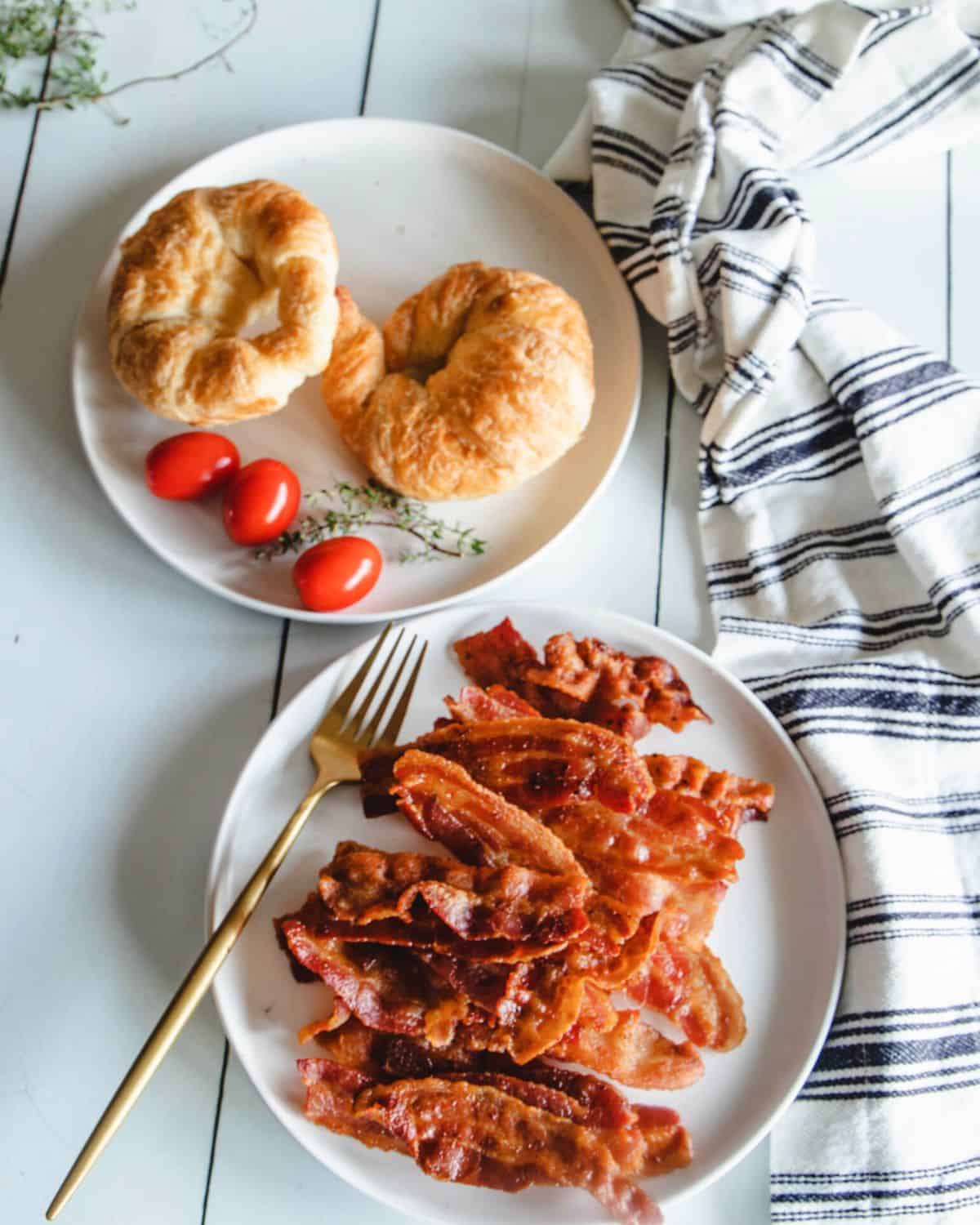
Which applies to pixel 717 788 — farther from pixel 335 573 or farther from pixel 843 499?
pixel 335 573

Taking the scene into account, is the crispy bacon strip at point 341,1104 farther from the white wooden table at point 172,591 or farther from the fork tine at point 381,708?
the fork tine at point 381,708

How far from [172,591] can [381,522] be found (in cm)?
43

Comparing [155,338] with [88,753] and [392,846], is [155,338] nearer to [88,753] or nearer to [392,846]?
[88,753]

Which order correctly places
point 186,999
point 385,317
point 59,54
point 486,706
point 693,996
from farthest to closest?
point 59,54 → point 385,317 → point 486,706 → point 693,996 → point 186,999

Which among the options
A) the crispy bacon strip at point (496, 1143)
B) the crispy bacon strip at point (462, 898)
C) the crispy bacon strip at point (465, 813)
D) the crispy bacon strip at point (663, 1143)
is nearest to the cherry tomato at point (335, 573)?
the crispy bacon strip at point (465, 813)

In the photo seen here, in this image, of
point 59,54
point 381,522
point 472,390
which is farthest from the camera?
point 59,54

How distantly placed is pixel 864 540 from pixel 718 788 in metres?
0.61

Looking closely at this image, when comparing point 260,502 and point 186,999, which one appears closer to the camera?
point 186,999

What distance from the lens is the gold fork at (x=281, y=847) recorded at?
1.83 m

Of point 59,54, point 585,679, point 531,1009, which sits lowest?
point 531,1009

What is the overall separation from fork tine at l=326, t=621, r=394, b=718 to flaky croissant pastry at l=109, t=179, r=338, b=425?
19.2 inches

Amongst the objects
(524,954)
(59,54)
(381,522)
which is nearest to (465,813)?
(524,954)

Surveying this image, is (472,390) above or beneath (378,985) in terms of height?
above

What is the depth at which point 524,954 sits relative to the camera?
1.91 meters
